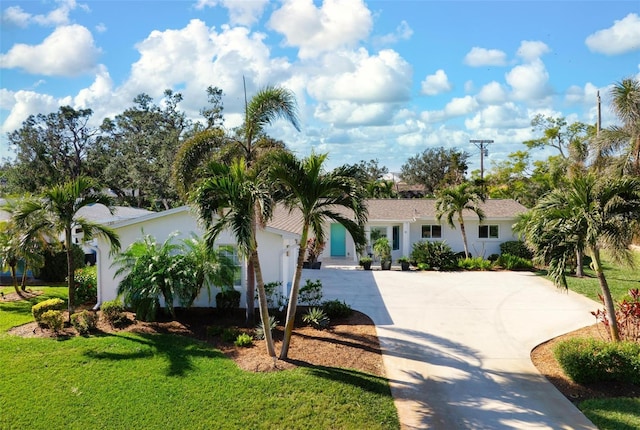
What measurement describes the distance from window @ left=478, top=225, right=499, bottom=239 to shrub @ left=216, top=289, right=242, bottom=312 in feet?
58.1

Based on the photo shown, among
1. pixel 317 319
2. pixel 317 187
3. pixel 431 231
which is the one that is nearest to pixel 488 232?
pixel 431 231

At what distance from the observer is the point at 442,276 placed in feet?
73.3

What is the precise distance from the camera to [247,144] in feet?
43.7

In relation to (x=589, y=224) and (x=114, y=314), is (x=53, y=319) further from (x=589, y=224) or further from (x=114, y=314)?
(x=589, y=224)

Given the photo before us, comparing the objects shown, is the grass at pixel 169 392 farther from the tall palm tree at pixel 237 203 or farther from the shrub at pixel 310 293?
the shrub at pixel 310 293

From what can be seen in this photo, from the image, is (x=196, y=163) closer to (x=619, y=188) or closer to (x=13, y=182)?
(x=619, y=188)

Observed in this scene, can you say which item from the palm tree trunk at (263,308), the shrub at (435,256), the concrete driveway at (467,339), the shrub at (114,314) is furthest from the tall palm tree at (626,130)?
the shrub at (114,314)

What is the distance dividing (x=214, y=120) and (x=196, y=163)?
28.1m

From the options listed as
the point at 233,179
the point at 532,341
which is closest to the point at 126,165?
the point at 233,179

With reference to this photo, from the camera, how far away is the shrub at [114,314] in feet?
42.4

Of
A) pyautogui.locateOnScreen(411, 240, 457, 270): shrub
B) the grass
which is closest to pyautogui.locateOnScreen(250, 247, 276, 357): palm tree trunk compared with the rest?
the grass

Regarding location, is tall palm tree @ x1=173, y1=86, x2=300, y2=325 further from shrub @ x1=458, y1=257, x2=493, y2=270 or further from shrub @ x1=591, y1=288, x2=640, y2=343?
shrub @ x1=458, y1=257, x2=493, y2=270

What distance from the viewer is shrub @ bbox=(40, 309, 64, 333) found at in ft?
40.0

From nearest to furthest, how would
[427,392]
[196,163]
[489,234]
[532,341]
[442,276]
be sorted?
[427,392] → [532,341] → [196,163] → [442,276] → [489,234]
